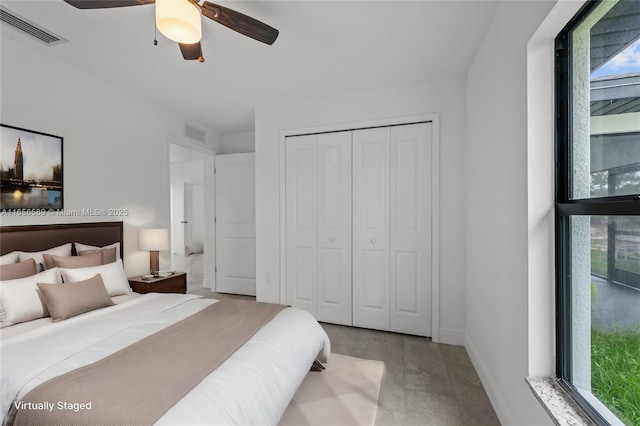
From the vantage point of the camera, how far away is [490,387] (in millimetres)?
1965

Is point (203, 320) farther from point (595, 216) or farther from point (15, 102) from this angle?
point (15, 102)

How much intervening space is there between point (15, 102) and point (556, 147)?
12.0ft

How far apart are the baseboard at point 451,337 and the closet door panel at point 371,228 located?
56 centimetres

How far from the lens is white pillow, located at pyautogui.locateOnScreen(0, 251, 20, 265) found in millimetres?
2039

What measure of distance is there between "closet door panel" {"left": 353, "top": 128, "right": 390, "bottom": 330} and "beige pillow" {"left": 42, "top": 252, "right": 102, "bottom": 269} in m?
2.42

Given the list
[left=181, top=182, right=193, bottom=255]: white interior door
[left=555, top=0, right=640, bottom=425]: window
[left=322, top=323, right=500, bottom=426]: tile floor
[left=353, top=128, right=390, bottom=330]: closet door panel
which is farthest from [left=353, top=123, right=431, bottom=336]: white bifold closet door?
[left=181, top=182, right=193, bottom=255]: white interior door

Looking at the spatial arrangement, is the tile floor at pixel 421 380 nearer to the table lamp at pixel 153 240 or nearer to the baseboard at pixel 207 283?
the table lamp at pixel 153 240

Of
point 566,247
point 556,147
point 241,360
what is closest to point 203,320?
point 241,360

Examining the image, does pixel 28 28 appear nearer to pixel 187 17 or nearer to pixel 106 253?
pixel 187 17

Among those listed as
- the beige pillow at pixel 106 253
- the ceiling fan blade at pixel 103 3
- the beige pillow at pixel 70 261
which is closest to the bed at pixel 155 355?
the beige pillow at pixel 70 261

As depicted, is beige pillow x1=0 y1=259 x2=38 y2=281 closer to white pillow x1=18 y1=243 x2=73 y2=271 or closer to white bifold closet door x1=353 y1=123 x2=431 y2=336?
white pillow x1=18 y1=243 x2=73 y2=271

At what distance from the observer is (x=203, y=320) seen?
1.87m

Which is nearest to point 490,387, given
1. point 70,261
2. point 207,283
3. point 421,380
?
point 421,380

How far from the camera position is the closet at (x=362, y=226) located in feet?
9.83
